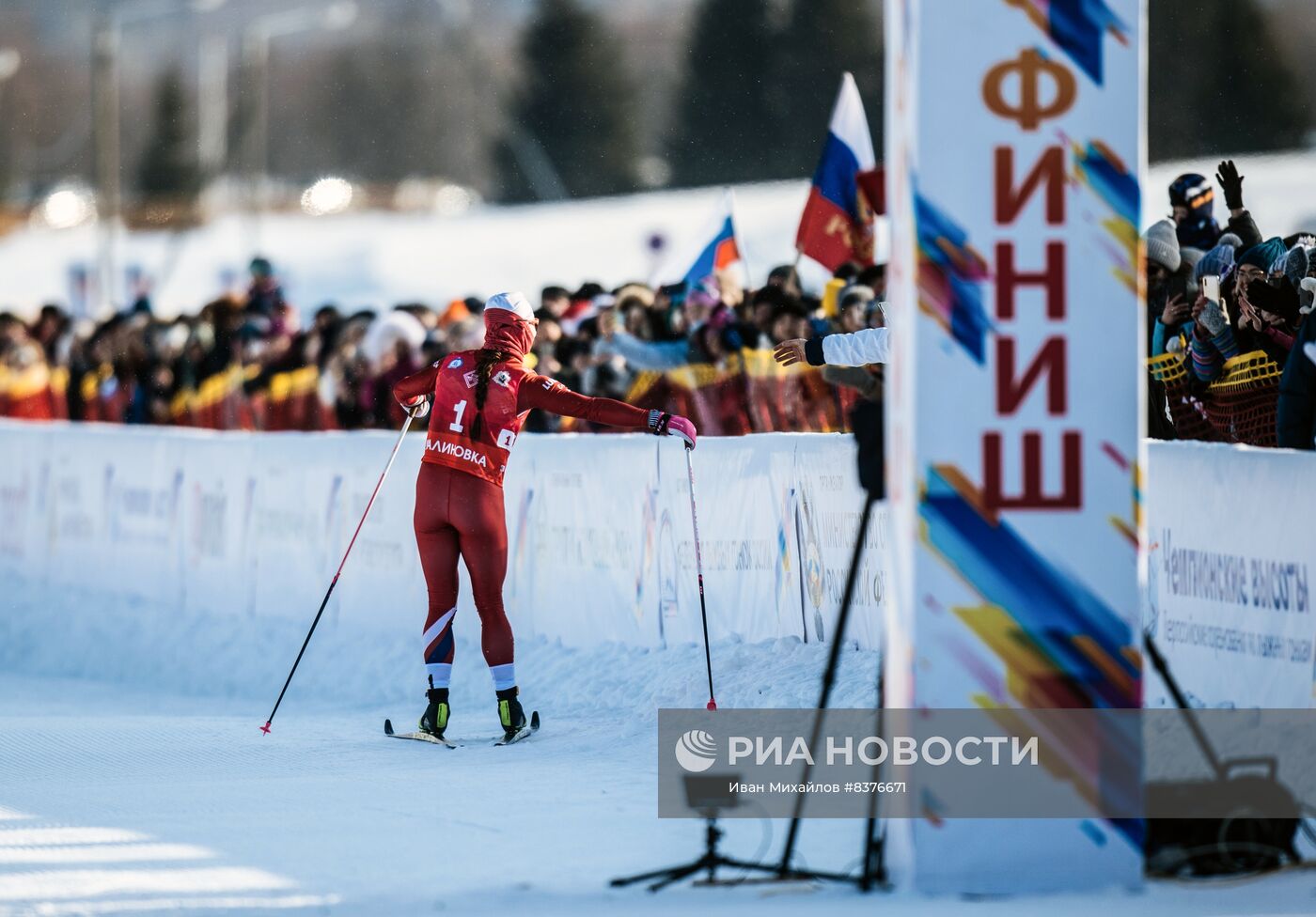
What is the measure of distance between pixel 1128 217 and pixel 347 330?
38.9 ft

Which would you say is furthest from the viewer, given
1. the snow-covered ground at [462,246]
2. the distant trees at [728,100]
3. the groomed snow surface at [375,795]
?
the distant trees at [728,100]

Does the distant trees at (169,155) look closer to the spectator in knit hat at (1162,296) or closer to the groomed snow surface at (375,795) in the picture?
the groomed snow surface at (375,795)

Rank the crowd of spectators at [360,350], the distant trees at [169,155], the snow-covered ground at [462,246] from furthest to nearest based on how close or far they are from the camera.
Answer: the distant trees at [169,155] → the snow-covered ground at [462,246] → the crowd of spectators at [360,350]

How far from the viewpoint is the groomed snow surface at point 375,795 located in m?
7.12

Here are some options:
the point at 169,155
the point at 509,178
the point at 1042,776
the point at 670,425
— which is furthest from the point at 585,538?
the point at 169,155

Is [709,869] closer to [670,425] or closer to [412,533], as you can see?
[670,425]

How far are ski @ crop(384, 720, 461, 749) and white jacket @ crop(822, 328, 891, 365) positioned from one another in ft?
10.4

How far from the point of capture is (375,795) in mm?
9266

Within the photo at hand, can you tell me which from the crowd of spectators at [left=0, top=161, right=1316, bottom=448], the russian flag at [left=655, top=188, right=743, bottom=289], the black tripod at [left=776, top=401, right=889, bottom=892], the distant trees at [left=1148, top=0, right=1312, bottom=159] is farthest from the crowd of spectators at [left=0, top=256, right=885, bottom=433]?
the distant trees at [left=1148, top=0, right=1312, bottom=159]

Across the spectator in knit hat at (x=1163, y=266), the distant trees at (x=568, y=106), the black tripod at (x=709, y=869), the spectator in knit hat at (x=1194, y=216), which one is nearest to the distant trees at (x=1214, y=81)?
the distant trees at (x=568, y=106)

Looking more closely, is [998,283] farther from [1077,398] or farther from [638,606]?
[638,606]

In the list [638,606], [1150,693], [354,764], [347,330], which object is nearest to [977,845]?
[1150,693]

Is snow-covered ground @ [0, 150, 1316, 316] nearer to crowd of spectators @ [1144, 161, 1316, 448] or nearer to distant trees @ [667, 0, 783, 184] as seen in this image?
distant trees @ [667, 0, 783, 184]

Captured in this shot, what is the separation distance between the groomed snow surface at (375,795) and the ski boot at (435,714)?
200 millimetres
